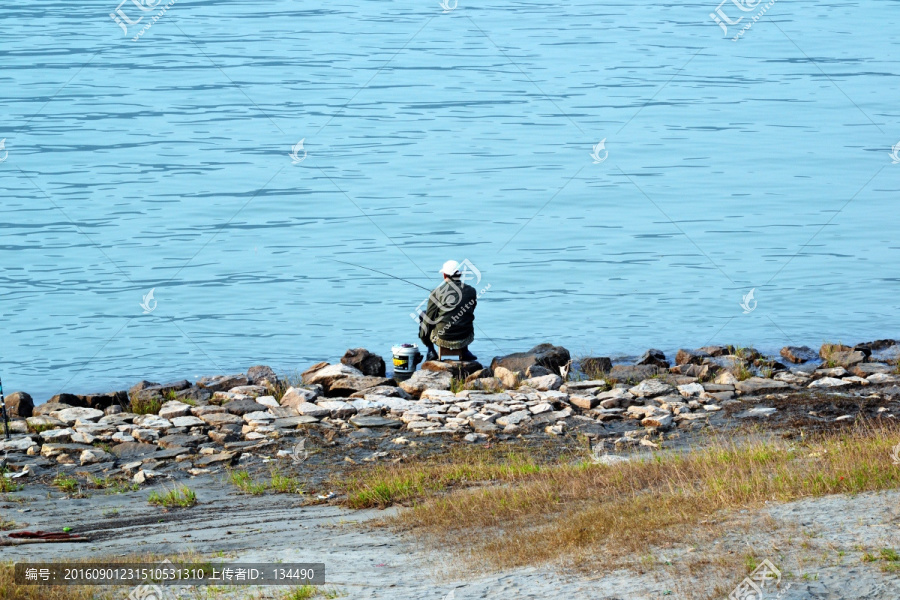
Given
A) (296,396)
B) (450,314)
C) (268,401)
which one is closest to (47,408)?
(268,401)

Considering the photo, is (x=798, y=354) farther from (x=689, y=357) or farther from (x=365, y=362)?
(x=365, y=362)

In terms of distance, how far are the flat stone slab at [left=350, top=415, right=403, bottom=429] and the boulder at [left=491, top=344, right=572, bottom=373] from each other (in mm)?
3311

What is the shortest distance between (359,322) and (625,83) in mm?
37052

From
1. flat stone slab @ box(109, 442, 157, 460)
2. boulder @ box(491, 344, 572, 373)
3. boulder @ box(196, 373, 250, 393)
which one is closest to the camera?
flat stone slab @ box(109, 442, 157, 460)

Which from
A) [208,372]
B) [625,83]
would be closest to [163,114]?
[625,83]

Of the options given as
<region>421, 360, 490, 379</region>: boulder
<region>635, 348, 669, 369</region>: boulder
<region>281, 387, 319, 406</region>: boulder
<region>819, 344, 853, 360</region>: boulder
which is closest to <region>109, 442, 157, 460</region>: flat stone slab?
<region>281, 387, 319, 406</region>: boulder

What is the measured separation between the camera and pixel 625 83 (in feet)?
193

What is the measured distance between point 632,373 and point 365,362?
4.32 m

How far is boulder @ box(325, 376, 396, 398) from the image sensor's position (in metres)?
17.1

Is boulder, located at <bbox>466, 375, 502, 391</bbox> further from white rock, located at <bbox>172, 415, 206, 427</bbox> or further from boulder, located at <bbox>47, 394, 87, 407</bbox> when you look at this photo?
boulder, located at <bbox>47, 394, 87, 407</bbox>

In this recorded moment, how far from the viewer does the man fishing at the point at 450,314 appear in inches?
727

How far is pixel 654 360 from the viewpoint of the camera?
19.9 metres

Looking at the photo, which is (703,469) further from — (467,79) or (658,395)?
(467,79)

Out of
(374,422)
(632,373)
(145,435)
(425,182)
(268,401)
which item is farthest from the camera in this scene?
(425,182)
